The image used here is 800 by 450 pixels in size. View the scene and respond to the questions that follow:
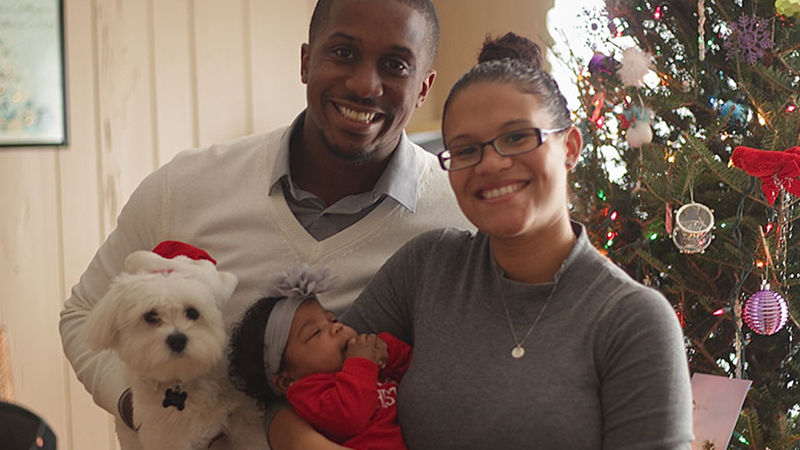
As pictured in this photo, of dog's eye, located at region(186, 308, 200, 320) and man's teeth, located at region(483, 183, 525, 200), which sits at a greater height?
man's teeth, located at region(483, 183, 525, 200)

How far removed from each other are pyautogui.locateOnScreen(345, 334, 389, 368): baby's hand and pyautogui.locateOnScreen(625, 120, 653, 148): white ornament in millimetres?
982

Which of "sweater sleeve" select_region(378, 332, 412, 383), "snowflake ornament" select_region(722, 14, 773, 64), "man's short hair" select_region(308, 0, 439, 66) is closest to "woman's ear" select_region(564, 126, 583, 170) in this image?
"sweater sleeve" select_region(378, 332, 412, 383)

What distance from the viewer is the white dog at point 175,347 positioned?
1.48 m

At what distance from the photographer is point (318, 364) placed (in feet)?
5.03

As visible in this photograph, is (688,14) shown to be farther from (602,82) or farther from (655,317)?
(655,317)

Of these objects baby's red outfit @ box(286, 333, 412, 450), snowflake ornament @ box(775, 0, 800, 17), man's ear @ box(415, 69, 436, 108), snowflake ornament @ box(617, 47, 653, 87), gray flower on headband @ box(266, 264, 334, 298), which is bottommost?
baby's red outfit @ box(286, 333, 412, 450)

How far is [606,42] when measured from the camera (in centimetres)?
240

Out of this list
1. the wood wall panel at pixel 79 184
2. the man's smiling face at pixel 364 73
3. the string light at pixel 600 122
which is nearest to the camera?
the man's smiling face at pixel 364 73

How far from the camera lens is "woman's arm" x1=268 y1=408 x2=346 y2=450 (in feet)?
4.71

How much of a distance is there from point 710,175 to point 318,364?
4.03 ft

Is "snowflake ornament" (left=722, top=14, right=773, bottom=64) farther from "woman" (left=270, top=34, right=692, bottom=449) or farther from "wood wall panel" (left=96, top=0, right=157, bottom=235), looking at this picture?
"wood wall panel" (left=96, top=0, right=157, bottom=235)

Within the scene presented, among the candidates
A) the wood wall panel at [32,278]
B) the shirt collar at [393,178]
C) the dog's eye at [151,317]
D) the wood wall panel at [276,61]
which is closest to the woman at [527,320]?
the shirt collar at [393,178]

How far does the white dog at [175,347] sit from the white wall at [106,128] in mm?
1503

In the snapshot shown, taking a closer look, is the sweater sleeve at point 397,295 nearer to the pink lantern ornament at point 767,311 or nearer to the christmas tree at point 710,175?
the christmas tree at point 710,175
